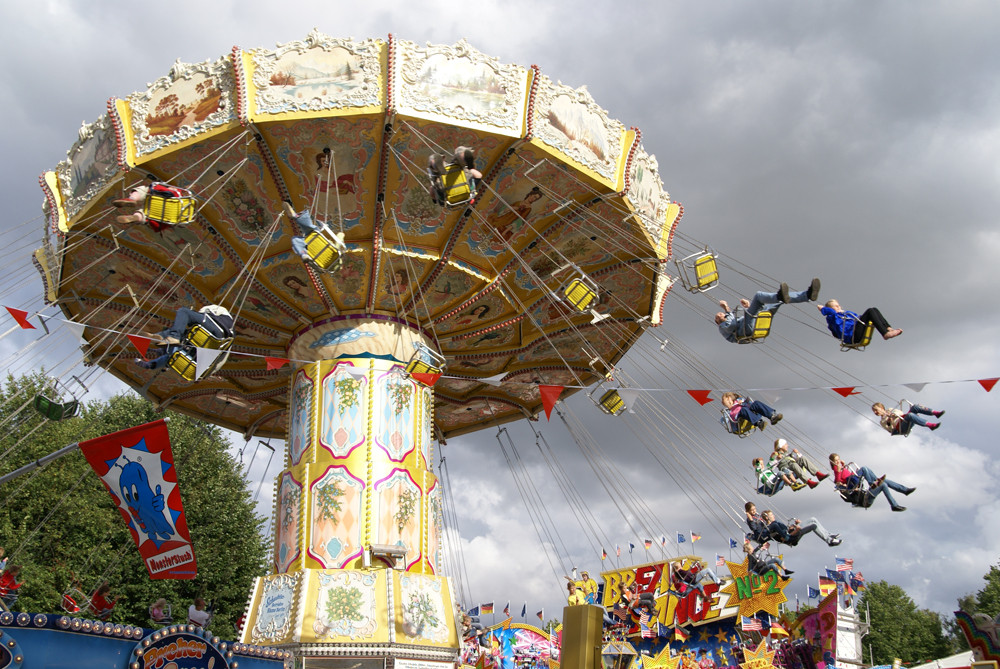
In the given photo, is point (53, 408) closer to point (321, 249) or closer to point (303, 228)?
point (303, 228)

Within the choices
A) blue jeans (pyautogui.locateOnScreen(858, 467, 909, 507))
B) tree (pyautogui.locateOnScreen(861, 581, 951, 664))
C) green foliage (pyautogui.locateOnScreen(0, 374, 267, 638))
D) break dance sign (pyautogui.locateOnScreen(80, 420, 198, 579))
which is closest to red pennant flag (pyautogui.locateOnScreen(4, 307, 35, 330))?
break dance sign (pyautogui.locateOnScreen(80, 420, 198, 579))

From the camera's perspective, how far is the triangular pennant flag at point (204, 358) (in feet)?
35.7

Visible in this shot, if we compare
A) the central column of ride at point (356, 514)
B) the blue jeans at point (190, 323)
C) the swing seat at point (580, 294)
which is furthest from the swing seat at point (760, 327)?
the blue jeans at point (190, 323)

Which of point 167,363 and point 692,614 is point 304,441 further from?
point 692,614

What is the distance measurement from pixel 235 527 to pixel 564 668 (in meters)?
20.1

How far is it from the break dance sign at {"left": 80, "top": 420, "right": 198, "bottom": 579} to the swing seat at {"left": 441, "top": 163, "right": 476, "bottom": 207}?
14.4 ft

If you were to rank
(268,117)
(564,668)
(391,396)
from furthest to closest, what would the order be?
(391,396), (268,117), (564,668)

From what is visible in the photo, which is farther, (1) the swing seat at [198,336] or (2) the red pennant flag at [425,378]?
(2) the red pennant flag at [425,378]

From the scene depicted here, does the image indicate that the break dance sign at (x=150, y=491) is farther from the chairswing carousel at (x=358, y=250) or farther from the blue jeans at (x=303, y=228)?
the blue jeans at (x=303, y=228)

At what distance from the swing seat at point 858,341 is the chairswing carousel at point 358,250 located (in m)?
3.30

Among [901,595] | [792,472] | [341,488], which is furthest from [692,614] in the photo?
[901,595]

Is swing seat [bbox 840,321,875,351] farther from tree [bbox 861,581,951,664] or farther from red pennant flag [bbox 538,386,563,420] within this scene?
tree [bbox 861,581,951,664]

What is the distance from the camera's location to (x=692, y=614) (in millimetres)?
19891

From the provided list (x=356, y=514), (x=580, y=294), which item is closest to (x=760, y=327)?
(x=580, y=294)
